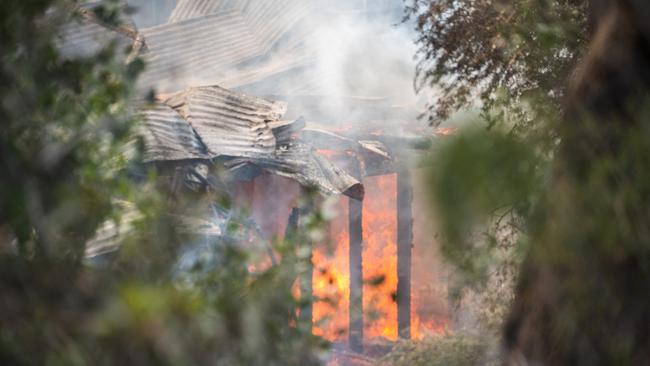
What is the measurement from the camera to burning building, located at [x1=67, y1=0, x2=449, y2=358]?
1228cm

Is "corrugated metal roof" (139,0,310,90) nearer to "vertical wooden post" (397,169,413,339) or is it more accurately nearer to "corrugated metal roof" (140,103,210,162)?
"vertical wooden post" (397,169,413,339)

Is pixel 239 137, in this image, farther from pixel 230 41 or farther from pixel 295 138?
pixel 230 41

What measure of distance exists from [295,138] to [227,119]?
1.21 meters

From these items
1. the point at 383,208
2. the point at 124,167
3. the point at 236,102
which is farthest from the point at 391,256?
the point at 124,167

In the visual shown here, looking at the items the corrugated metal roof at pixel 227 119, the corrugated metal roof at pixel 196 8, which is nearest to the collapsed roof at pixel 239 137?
the corrugated metal roof at pixel 227 119

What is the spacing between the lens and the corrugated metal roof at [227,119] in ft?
39.8

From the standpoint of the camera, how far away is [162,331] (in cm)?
202

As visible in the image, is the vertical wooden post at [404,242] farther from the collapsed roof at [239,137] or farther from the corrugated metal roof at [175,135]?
the corrugated metal roof at [175,135]

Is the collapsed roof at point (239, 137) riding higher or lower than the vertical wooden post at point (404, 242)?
higher

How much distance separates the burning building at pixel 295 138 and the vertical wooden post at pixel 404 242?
2 centimetres

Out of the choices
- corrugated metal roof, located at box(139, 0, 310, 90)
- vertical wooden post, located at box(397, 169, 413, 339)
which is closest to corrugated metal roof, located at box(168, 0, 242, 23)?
corrugated metal roof, located at box(139, 0, 310, 90)

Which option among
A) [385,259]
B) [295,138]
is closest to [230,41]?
[295,138]

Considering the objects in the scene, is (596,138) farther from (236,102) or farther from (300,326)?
(236,102)

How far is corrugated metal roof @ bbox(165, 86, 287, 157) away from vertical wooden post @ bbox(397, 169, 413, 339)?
2.87 m
